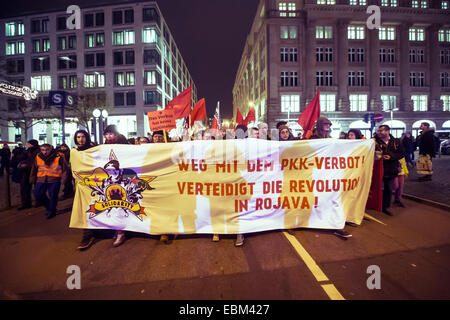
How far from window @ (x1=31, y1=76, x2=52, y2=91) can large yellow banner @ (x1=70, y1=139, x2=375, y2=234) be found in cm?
4906

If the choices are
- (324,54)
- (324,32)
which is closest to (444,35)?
(324,32)

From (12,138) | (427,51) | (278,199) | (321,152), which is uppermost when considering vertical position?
(427,51)

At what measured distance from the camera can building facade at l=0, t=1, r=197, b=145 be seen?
39156mm

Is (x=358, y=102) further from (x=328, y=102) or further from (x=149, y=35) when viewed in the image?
(x=149, y=35)

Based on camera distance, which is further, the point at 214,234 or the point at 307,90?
the point at 307,90

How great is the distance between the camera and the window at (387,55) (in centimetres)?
3506

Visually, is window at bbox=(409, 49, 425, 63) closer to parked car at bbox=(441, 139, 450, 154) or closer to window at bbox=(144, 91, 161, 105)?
parked car at bbox=(441, 139, 450, 154)

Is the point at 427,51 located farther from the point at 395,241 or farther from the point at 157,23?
the point at 395,241

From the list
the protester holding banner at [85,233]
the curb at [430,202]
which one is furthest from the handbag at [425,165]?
the protester holding banner at [85,233]

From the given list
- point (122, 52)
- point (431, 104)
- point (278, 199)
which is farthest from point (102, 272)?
point (431, 104)

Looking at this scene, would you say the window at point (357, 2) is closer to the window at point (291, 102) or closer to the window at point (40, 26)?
the window at point (291, 102)

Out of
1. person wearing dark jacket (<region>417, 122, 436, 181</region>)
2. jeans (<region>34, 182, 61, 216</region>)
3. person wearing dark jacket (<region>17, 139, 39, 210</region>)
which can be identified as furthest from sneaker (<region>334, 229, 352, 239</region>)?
person wearing dark jacket (<region>17, 139, 39, 210</region>)

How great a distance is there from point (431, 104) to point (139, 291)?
1850 inches
